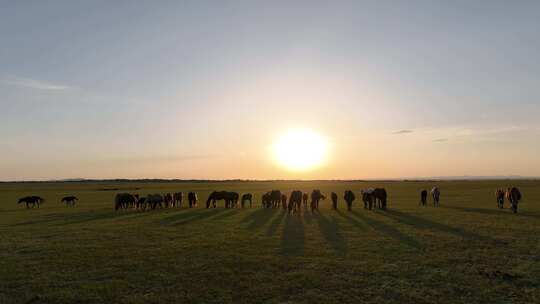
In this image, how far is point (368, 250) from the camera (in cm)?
1464

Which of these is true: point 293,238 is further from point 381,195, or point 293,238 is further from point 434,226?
point 381,195

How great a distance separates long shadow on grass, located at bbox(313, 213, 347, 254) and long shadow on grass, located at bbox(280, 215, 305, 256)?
1200mm

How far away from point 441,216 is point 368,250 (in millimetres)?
13790

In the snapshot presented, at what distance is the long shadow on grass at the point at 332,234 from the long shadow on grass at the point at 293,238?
1200 mm

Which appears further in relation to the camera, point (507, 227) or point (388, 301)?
point (507, 227)

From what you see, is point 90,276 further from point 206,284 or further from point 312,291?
point 312,291

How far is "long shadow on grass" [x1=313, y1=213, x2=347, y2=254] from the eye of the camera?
50.2ft

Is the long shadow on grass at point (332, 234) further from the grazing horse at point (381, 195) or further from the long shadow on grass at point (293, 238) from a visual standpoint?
the grazing horse at point (381, 195)

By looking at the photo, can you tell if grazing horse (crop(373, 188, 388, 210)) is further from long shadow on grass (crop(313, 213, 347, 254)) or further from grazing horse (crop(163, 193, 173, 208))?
grazing horse (crop(163, 193, 173, 208))

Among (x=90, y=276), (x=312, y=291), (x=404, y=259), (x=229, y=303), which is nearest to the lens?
(x=229, y=303)

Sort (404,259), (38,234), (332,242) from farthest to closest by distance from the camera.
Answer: (38,234), (332,242), (404,259)

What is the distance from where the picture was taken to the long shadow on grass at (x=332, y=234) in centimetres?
1529

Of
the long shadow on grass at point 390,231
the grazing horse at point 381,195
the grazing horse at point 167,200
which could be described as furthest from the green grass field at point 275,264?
the grazing horse at point 167,200

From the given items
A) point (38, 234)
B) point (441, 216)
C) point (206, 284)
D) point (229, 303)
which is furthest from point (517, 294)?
point (38, 234)
